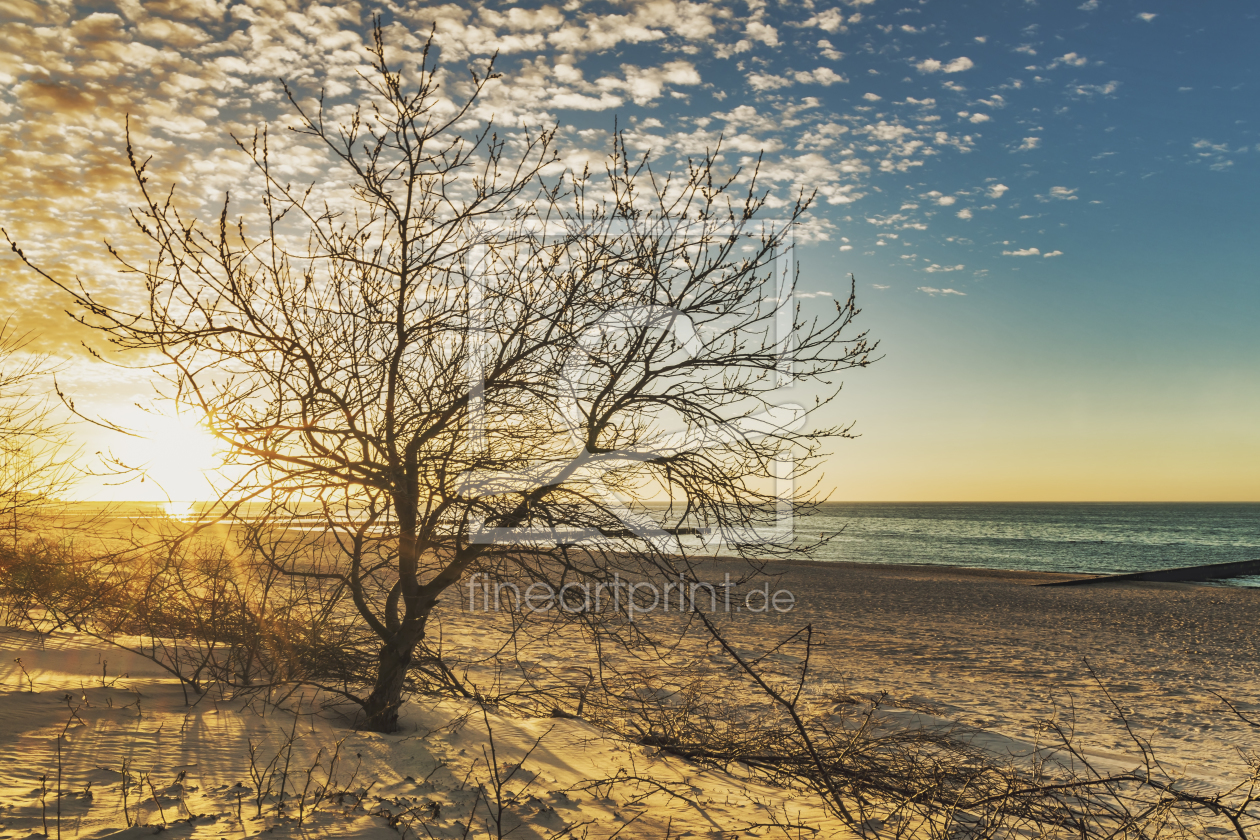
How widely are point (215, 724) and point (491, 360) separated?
3338 mm

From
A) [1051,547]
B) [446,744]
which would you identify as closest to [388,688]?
[446,744]

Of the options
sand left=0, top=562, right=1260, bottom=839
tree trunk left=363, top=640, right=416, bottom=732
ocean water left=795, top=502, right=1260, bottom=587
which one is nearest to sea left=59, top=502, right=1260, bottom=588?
ocean water left=795, top=502, right=1260, bottom=587

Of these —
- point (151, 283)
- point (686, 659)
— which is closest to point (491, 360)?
point (151, 283)

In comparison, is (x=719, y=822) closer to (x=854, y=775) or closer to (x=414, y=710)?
(x=854, y=775)

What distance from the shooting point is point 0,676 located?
17.9ft

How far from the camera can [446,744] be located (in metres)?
5.29

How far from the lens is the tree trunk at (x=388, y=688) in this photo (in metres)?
5.38

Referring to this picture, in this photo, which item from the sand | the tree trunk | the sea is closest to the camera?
the sand

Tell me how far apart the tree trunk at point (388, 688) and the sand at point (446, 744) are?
0.23m

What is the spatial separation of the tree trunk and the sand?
0.23 m

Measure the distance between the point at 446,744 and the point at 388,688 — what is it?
644 mm

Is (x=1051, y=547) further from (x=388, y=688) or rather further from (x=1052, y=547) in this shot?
(x=388, y=688)

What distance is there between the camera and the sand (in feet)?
11.5

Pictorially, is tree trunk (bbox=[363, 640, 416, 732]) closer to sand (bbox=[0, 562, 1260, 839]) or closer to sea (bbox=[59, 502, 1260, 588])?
sand (bbox=[0, 562, 1260, 839])
